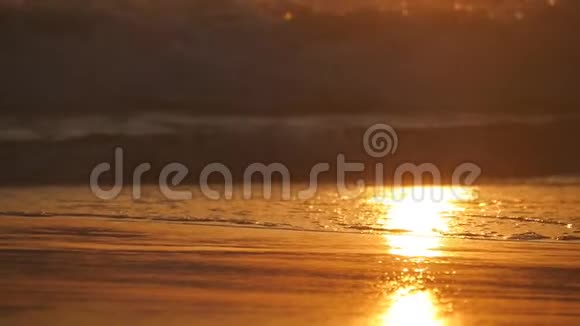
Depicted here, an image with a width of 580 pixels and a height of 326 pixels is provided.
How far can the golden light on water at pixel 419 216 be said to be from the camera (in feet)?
26.7

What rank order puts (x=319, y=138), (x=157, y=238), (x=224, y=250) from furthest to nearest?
1. (x=319, y=138)
2. (x=157, y=238)
3. (x=224, y=250)

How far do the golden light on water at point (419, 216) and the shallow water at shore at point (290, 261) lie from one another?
2 centimetres

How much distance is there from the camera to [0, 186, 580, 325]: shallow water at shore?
5.84 metres

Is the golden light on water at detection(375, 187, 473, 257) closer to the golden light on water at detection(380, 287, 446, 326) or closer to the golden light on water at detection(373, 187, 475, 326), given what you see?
the golden light on water at detection(373, 187, 475, 326)

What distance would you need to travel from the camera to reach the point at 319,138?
49.1 feet

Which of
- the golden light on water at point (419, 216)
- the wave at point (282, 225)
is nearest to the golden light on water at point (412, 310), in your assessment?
the golden light on water at point (419, 216)

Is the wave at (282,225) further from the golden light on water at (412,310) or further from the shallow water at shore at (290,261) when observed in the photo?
the golden light on water at (412,310)

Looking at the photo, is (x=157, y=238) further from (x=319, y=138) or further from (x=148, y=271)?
(x=319, y=138)

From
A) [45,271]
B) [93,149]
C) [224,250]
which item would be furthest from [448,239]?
[93,149]

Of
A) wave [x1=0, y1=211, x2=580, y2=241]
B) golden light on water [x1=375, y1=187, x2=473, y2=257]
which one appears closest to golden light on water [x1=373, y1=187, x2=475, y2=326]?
golden light on water [x1=375, y1=187, x2=473, y2=257]

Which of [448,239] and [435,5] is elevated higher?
[435,5]

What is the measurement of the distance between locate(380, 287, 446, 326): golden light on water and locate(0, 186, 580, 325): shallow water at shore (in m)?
0.01

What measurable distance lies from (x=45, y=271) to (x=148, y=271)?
64cm

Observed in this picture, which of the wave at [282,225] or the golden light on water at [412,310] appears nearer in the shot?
the golden light on water at [412,310]
